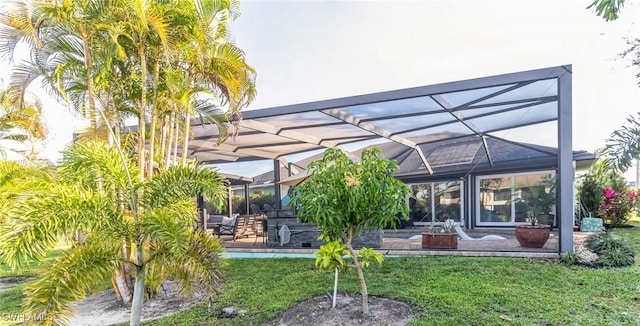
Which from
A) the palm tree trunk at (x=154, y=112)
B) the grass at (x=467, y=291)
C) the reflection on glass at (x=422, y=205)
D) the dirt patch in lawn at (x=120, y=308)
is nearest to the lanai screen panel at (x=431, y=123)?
the reflection on glass at (x=422, y=205)

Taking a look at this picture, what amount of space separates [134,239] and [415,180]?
11.6m

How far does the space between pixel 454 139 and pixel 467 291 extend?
672 cm

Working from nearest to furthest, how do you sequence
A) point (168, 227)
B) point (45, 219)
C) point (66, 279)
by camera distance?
point (45, 219)
point (66, 279)
point (168, 227)

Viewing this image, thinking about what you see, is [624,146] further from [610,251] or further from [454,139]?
[454,139]

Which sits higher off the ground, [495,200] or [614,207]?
[495,200]

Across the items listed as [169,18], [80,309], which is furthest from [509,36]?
[80,309]

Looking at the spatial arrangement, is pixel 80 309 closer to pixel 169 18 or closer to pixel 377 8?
pixel 169 18

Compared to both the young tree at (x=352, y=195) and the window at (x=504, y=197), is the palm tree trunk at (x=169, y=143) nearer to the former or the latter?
the young tree at (x=352, y=195)

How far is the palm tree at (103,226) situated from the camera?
3178 mm

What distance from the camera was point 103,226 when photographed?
3.69m

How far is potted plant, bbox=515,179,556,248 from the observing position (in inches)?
281

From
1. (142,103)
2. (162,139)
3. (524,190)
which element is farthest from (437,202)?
(142,103)

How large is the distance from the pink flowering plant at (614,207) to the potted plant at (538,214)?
391 cm

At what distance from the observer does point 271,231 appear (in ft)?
30.0
